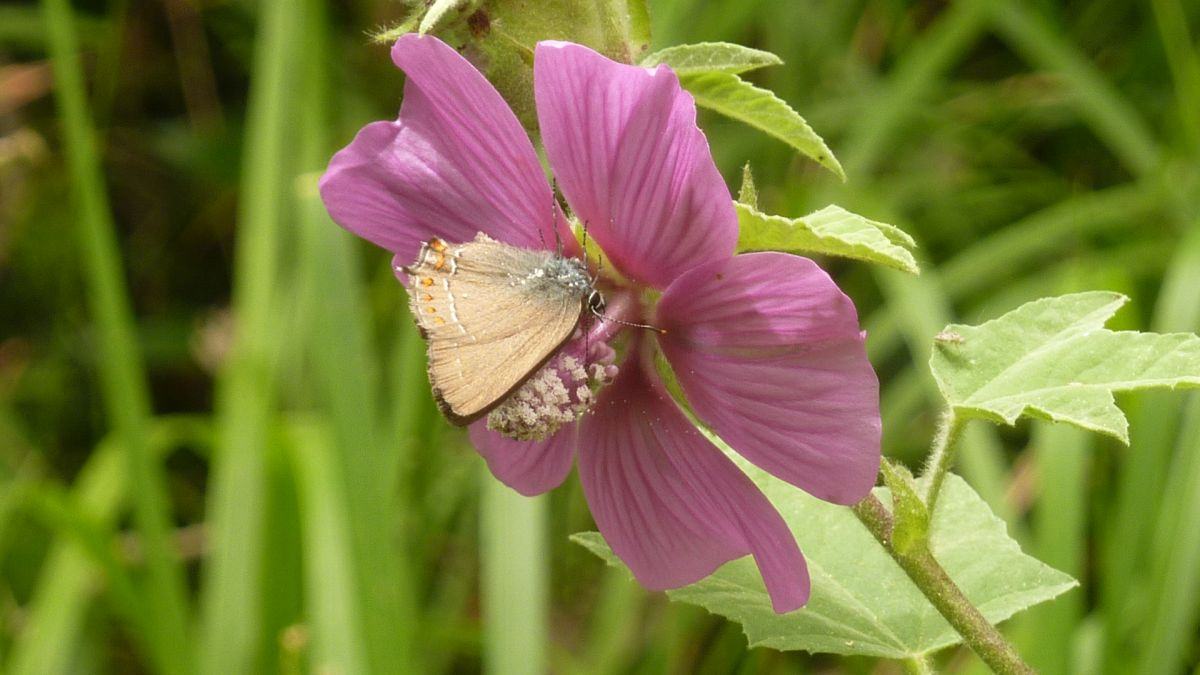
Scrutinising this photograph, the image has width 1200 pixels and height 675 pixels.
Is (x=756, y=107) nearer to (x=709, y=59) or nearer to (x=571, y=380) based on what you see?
(x=709, y=59)

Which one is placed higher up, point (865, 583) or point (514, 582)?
point (865, 583)

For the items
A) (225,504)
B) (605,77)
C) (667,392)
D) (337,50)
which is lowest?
(225,504)

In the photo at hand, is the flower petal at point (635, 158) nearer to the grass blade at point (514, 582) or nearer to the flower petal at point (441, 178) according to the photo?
the flower petal at point (441, 178)

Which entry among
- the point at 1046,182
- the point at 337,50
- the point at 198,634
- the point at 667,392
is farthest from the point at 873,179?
the point at 667,392

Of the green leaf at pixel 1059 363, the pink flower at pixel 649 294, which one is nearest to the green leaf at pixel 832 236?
the pink flower at pixel 649 294

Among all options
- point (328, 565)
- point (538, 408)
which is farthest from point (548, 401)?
point (328, 565)

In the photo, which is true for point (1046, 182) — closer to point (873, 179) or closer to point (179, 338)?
point (873, 179)
